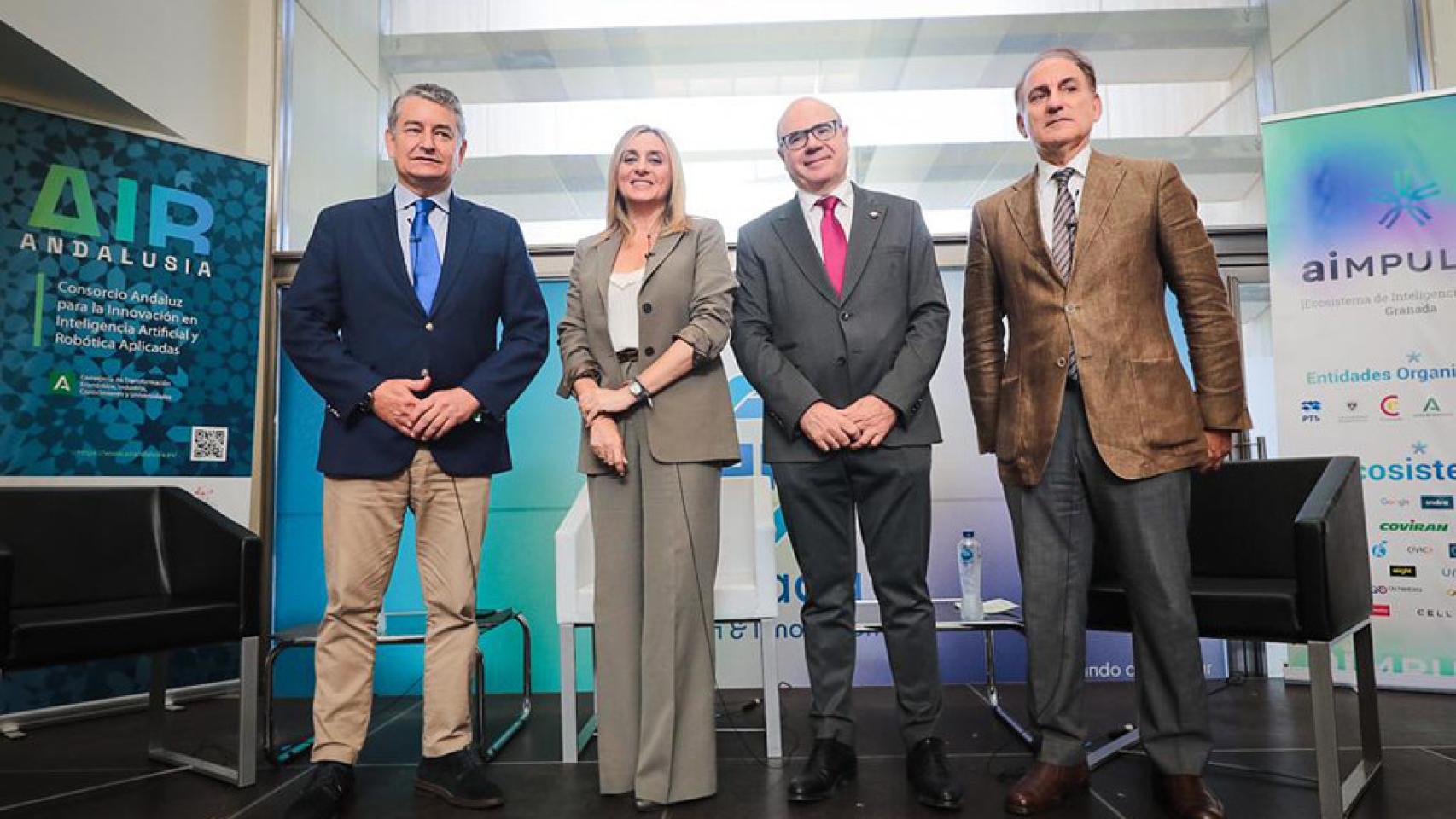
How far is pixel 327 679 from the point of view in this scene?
2.28 m

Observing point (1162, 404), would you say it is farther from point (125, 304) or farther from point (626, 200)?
point (125, 304)

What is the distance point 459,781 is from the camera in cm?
231

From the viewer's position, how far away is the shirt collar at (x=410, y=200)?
97.9 inches

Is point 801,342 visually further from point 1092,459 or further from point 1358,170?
point 1358,170

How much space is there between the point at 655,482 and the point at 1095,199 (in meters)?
1.31

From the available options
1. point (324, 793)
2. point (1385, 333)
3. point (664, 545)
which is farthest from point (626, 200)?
point (1385, 333)

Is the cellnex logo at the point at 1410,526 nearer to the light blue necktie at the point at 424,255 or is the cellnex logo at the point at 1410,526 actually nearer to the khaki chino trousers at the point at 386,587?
the khaki chino trousers at the point at 386,587

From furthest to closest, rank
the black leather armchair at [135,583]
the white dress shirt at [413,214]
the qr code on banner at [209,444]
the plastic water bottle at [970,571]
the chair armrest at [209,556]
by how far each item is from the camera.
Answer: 1. the qr code on banner at [209,444]
2. the plastic water bottle at [970,571]
3. the chair armrest at [209,556]
4. the white dress shirt at [413,214]
5. the black leather armchair at [135,583]

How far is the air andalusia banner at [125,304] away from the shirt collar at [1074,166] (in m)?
3.29

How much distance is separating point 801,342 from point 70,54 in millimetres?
2953

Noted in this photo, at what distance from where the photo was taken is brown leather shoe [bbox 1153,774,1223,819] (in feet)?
6.66

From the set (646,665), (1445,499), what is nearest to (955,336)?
(1445,499)

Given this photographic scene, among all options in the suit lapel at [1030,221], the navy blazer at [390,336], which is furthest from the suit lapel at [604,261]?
the suit lapel at [1030,221]

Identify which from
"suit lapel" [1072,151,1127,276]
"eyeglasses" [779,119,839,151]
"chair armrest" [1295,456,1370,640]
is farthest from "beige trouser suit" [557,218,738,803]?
"chair armrest" [1295,456,1370,640]
